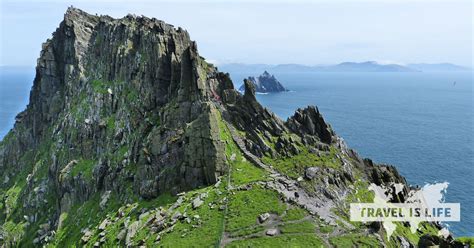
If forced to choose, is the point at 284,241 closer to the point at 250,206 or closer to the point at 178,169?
Answer: the point at 250,206

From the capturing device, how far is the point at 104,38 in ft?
570

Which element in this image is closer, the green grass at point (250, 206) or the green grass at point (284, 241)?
the green grass at point (284, 241)

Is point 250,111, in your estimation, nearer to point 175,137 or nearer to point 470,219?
point 175,137

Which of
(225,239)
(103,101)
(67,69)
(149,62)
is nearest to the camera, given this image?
(225,239)

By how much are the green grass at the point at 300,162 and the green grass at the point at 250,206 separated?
10.1m

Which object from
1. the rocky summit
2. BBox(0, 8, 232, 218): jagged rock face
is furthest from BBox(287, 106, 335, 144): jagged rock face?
BBox(0, 8, 232, 218): jagged rock face

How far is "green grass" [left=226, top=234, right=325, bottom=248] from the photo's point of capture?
71188 mm

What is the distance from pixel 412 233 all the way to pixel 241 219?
4131cm

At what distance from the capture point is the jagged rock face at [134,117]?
335 ft

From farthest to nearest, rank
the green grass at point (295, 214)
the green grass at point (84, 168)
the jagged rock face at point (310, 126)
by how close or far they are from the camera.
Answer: the green grass at point (84, 168) → the jagged rock face at point (310, 126) → the green grass at point (295, 214)

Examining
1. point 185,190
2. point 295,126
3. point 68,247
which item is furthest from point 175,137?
point 68,247

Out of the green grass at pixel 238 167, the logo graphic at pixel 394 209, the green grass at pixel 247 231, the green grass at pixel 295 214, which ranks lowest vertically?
the logo graphic at pixel 394 209

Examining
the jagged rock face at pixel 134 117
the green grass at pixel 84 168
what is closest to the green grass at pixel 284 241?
the jagged rock face at pixel 134 117

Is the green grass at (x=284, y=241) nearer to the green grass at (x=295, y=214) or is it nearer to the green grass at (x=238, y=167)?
the green grass at (x=295, y=214)
